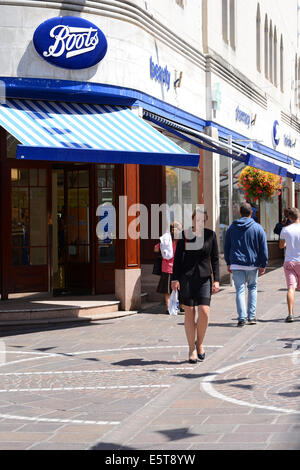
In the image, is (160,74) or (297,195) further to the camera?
(297,195)

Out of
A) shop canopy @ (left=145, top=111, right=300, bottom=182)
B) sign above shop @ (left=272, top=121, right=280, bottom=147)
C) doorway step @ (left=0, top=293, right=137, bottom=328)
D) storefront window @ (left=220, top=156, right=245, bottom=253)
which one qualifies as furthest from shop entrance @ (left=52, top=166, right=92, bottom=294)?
sign above shop @ (left=272, top=121, right=280, bottom=147)

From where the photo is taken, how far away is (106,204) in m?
14.7

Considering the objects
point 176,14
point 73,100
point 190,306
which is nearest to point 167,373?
point 190,306

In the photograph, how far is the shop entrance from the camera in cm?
1531

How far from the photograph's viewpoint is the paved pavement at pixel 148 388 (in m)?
5.56

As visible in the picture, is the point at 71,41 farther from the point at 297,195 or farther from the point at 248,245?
the point at 297,195

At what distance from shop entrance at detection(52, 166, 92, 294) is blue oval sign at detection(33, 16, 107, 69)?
2.69 meters

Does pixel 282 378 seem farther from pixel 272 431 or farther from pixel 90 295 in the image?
pixel 90 295

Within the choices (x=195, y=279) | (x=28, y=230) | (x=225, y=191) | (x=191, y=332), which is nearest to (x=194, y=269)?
(x=195, y=279)

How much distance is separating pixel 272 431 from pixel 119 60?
9.43 m

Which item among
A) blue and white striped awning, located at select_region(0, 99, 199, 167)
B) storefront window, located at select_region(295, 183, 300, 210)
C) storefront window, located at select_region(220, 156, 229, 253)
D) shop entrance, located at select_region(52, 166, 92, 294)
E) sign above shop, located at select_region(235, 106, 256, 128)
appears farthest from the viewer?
storefront window, located at select_region(295, 183, 300, 210)

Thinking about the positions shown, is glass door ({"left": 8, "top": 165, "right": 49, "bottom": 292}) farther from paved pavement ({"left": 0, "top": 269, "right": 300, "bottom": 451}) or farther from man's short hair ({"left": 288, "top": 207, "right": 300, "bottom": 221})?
man's short hair ({"left": 288, "top": 207, "right": 300, "bottom": 221})

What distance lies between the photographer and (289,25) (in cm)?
3188

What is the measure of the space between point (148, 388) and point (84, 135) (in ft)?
18.1
